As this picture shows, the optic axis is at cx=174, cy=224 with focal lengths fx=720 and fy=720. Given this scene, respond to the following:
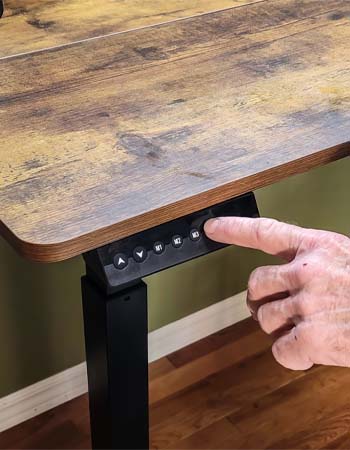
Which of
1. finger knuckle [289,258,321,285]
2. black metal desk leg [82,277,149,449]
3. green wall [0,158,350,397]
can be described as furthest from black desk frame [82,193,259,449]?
green wall [0,158,350,397]

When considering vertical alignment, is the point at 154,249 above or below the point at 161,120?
below

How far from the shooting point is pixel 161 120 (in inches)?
37.9

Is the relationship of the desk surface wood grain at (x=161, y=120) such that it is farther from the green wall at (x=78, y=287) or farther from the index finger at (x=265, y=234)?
the green wall at (x=78, y=287)

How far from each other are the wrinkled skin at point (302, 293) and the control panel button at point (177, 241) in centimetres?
8

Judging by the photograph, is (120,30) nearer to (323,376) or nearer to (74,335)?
(74,335)

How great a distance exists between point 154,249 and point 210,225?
0.26 feet

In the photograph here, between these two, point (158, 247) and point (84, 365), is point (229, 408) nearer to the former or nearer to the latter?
point (84, 365)

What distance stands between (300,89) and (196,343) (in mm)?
1000

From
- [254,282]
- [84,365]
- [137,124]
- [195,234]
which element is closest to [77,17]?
[137,124]

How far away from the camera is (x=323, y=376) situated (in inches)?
70.5

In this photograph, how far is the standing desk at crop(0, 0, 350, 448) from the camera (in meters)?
0.82

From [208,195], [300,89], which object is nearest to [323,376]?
[300,89]

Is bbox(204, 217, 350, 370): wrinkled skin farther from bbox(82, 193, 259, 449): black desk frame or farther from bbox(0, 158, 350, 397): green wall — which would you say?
bbox(0, 158, 350, 397): green wall

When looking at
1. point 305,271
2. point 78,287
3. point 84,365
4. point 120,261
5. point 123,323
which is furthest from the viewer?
point 84,365
